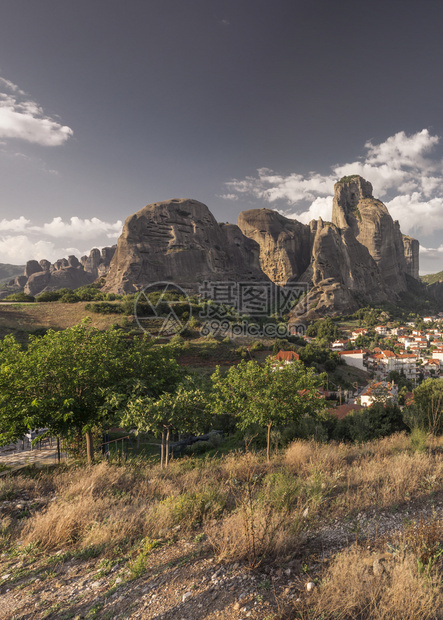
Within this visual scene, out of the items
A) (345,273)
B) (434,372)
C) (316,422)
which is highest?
(345,273)

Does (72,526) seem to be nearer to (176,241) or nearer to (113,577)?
(113,577)

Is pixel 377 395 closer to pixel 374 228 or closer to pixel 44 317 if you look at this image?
pixel 44 317

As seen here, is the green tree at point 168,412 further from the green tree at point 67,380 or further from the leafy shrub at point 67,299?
the leafy shrub at point 67,299

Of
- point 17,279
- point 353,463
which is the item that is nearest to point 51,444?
point 353,463

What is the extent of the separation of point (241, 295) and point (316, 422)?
256ft

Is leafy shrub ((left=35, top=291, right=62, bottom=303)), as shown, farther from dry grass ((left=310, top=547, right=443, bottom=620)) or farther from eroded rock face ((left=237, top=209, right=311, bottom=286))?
eroded rock face ((left=237, top=209, right=311, bottom=286))

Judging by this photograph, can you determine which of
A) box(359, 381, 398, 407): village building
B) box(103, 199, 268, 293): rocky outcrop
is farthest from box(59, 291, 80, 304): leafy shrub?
box(359, 381, 398, 407): village building

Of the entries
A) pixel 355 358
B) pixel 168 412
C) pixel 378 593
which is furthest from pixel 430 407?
pixel 355 358

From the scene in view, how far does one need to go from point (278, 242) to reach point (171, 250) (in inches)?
2348

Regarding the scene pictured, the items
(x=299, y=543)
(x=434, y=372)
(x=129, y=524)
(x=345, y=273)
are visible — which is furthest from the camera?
(x=345, y=273)

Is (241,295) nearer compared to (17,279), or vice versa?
(241,295)

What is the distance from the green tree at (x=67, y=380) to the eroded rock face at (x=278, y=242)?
115111mm

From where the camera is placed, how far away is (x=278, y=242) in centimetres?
12594

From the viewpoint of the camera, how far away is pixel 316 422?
14742 millimetres
